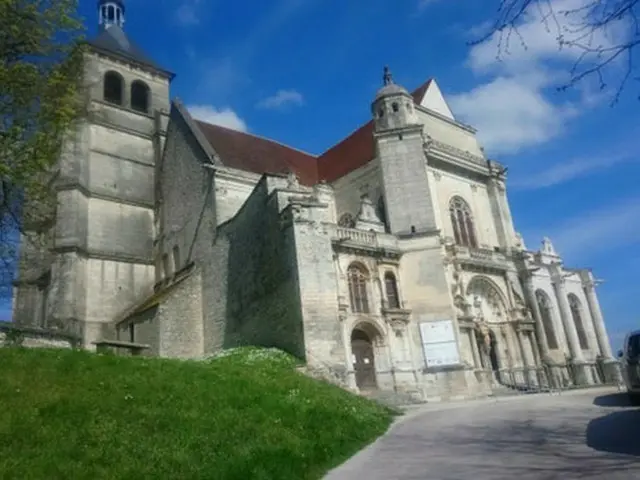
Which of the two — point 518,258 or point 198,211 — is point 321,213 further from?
point 518,258

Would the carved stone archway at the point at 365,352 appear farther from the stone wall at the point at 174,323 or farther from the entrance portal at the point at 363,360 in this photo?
the stone wall at the point at 174,323

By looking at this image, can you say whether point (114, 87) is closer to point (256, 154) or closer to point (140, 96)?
point (140, 96)

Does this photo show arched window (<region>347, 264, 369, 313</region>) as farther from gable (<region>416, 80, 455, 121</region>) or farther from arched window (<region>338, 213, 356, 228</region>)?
gable (<region>416, 80, 455, 121</region>)

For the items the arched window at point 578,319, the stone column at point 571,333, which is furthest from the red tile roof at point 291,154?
the arched window at point 578,319

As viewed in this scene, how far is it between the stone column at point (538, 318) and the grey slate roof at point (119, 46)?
25244 mm

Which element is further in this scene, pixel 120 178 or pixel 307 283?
pixel 120 178

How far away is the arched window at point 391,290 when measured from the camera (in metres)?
21.9

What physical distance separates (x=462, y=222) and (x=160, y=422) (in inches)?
845

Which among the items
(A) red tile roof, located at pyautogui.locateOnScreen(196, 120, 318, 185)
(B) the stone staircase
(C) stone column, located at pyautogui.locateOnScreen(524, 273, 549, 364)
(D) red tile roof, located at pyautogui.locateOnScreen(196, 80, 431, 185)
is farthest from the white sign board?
(A) red tile roof, located at pyautogui.locateOnScreen(196, 120, 318, 185)

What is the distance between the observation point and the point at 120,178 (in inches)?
1167

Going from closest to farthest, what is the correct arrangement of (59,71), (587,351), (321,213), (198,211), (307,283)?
(59,71) → (307,283) → (321,213) → (198,211) → (587,351)

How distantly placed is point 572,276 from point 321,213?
753 inches

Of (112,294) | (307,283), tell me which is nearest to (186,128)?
(112,294)

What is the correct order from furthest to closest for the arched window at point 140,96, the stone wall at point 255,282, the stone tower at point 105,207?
the arched window at point 140,96, the stone tower at point 105,207, the stone wall at point 255,282
